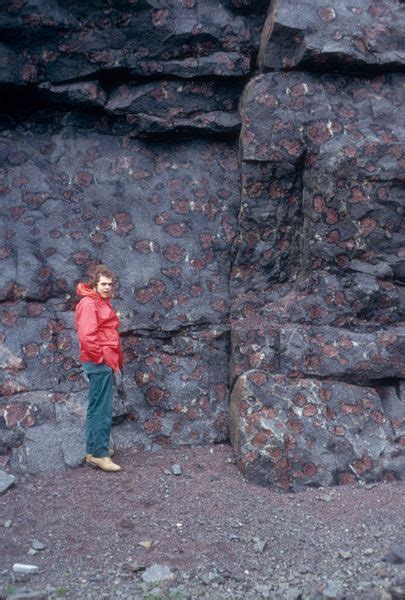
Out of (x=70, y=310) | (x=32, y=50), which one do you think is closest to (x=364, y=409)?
(x=70, y=310)

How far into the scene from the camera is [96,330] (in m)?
5.30

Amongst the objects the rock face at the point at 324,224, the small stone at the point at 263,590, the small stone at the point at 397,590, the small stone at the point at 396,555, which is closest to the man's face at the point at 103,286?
the rock face at the point at 324,224

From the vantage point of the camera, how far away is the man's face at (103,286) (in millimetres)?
5434

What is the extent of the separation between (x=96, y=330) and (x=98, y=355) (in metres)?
0.19

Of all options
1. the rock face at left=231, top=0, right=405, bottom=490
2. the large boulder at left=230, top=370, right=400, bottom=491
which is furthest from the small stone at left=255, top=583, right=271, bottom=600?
the rock face at left=231, top=0, right=405, bottom=490

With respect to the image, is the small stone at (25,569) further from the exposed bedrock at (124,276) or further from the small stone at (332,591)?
the small stone at (332,591)

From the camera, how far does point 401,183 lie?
6602mm

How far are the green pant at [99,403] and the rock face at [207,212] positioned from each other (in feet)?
1.40

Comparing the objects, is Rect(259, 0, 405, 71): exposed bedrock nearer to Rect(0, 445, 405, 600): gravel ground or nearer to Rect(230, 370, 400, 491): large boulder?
Rect(230, 370, 400, 491): large boulder

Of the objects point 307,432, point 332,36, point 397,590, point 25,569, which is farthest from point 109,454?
point 332,36

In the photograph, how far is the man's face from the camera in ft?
17.8

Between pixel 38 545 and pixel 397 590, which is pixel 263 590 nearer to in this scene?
pixel 397 590

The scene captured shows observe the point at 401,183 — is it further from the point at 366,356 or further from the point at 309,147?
the point at 366,356

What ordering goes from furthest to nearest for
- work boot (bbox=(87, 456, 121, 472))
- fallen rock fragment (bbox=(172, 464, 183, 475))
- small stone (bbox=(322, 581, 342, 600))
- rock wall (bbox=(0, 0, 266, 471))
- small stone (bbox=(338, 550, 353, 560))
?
rock wall (bbox=(0, 0, 266, 471)) < fallen rock fragment (bbox=(172, 464, 183, 475)) < work boot (bbox=(87, 456, 121, 472)) < small stone (bbox=(338, 550, 353, 560)) < small stone (bbox=(322, 581, 342, 600))
